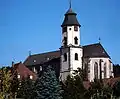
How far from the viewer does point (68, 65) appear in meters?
94.0

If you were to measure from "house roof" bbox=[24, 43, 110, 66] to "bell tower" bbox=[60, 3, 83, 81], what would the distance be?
8.16 ft

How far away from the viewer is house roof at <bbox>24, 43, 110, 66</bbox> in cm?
9581

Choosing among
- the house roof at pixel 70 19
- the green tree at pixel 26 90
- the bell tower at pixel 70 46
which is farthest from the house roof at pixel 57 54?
the green tree at pixel 26 90

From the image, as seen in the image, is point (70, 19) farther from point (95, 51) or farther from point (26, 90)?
point (26, 90)

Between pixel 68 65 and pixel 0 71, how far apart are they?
55.1 m

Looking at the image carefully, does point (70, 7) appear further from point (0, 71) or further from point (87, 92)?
point (0, 71)

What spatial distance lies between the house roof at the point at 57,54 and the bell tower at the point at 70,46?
2.49 m

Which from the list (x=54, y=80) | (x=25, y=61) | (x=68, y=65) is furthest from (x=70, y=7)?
(x=54, y=80)

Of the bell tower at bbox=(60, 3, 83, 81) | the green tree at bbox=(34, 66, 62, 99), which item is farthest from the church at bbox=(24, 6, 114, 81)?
the green tree at bbox=(34, 66, 62, 99)

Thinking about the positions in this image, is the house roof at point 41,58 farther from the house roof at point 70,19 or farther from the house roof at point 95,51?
the house roof at point 70,19

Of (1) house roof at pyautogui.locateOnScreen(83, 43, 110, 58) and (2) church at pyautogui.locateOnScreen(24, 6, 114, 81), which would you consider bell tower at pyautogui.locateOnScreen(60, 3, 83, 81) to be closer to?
(2) church at pyautogui.locateOnScreen(24, 6, 114, 81)

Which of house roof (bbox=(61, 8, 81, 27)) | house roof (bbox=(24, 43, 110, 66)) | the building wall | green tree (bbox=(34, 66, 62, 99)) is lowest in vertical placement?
green tree (bbox=(34, 66, 62, 99))

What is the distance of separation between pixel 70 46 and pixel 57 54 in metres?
14.7

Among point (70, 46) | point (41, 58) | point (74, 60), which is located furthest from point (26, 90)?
point (41, 58)
